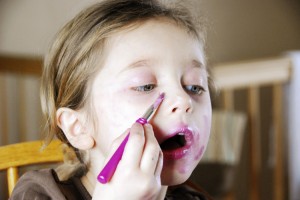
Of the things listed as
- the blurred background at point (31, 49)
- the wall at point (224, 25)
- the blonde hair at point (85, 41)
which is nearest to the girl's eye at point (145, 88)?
the blonde hair at point (85, 41)

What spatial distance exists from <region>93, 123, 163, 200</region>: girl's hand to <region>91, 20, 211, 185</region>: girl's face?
3.3 inches

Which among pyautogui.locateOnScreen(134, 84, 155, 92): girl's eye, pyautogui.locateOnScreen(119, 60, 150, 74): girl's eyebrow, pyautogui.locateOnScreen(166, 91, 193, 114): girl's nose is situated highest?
pyautogui.locateOnScreen(119, 60, 150, 74): girl's eyebrow

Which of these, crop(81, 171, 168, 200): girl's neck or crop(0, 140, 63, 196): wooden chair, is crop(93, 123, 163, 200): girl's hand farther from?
crop(0, 140, 63, 196): wooden chair

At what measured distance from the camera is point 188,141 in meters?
0.87

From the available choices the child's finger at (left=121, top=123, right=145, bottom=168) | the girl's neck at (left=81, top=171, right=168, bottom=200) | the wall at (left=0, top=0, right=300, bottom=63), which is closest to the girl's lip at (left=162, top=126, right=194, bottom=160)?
the child's finger at (left=121, top=123, right=145, bottom=168)

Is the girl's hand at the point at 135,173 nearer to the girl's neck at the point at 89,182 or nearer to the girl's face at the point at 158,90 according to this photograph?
the girl's face at the point at 158,90

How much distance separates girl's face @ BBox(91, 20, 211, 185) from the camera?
0.86 metres

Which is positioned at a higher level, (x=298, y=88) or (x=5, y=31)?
(x=5, y=31)

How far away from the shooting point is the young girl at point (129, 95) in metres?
0.79

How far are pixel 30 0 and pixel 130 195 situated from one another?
1887mm

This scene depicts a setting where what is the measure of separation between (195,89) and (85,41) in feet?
0.77

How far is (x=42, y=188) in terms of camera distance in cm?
96

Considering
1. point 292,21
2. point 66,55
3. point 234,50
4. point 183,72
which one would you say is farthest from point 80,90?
point 292,21

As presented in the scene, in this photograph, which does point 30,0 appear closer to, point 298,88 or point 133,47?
point 298,88
